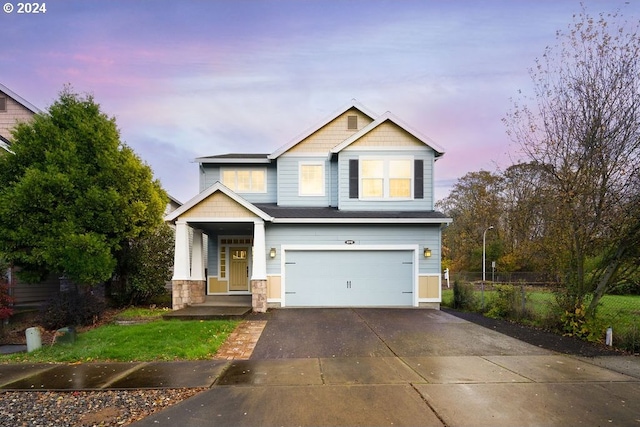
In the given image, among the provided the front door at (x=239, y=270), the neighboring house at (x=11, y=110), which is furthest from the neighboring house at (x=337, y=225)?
the neighboring house at (x=11, y=110)

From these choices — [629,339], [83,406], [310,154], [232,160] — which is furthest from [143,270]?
[629,339]

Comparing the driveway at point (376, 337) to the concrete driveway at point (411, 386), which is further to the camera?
the driveway at point (376, 337)

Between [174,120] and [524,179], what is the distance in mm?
28781

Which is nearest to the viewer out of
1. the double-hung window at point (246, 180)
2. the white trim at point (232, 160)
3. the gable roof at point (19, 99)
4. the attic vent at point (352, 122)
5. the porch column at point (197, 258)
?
the porch column at point (197, 258)

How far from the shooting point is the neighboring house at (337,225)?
11750 millimetres

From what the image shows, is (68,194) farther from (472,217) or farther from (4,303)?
Answer: (472,217)

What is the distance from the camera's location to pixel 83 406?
4.53 meters

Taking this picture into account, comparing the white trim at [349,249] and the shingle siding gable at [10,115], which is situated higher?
the shingle siding gable at [10,115]

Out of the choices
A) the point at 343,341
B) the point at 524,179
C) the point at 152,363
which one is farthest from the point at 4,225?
the point at 524,179

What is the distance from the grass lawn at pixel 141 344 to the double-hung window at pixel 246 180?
22.6 ft

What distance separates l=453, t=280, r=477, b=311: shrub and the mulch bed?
354 cm

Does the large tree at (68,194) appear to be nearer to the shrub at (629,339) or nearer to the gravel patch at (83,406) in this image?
the gravel patch at (83,406)

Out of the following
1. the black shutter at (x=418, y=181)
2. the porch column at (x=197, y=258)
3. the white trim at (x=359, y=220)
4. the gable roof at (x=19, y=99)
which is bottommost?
the porch column at (x=197, y=258)

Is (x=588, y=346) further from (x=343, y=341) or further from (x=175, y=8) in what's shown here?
(x=175, y=8)
